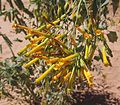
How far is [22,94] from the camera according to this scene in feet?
10.7

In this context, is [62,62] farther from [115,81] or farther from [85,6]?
[115,81]

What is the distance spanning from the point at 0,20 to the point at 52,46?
4.04 meters

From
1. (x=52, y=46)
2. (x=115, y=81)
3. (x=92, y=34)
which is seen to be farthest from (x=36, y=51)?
(x=115, y=81)

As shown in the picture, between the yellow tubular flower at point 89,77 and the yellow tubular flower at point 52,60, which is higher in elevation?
the yellow tubular flower at point 52,60

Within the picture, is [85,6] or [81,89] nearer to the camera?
[85,6]

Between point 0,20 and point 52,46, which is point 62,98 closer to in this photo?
point 52,46

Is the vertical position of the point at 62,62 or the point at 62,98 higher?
the point at 62,62

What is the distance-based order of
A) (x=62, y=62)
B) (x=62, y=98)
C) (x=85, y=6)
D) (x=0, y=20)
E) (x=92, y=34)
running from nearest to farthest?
1. (x=62, y=62)
2. (x=92, y=34)
3. (x=85, y=6)
4. (x=62, y=98)
5. (x=0, y=20)

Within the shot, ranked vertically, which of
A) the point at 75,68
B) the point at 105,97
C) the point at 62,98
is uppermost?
the point at 75,68

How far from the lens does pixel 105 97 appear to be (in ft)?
11.1

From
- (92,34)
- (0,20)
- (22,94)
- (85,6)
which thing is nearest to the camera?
(92,34)

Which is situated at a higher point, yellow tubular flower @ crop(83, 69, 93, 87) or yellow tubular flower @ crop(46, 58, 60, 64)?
yellow tubular flower @ crop(46, 58, 60, 64)

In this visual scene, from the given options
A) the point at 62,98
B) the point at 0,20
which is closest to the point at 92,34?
the point at 62,98

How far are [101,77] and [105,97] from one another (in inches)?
14.1
